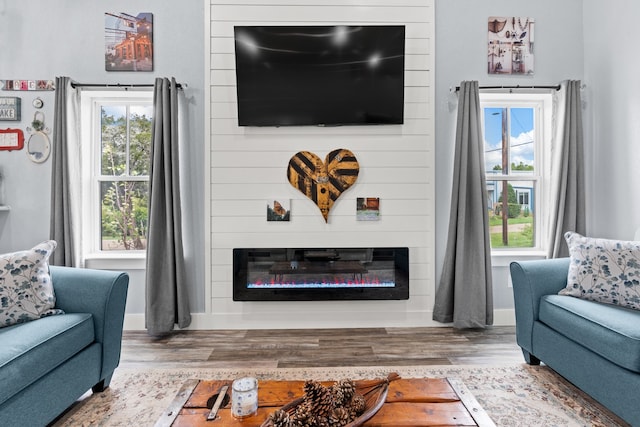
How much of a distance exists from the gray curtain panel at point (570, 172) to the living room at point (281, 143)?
0.68ft

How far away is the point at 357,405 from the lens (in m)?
1.21

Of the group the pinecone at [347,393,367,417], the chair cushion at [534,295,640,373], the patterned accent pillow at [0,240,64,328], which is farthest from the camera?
the patterned accent pillow at [0,240,64,328]

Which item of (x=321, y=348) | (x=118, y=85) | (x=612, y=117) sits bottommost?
(x=321, y=348)

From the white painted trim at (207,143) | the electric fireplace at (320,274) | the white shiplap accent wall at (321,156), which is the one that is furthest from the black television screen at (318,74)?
the electric fireplace at (320,274)

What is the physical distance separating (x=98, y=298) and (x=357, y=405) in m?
1.60

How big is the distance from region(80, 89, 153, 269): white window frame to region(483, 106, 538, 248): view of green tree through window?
319 cm

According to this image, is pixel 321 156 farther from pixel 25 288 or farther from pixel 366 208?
pixel 25 288

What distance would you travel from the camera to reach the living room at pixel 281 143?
3.11 m

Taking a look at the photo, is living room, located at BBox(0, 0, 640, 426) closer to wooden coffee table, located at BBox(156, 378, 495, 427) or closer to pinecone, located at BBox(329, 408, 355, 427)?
wooden coffee table, located at BBox(156, 378, 495, 427)

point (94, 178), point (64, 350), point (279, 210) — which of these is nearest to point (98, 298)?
point (64, 350)

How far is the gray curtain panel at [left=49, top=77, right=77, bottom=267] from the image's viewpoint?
2938 mm

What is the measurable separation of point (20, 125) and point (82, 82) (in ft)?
2.09

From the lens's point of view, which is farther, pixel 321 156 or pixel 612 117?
pixel 321 156

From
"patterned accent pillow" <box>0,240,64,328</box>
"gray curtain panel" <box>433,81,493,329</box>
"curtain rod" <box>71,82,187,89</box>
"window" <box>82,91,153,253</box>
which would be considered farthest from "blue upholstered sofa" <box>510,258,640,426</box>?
"window" <box>82,91,153,253</box>
